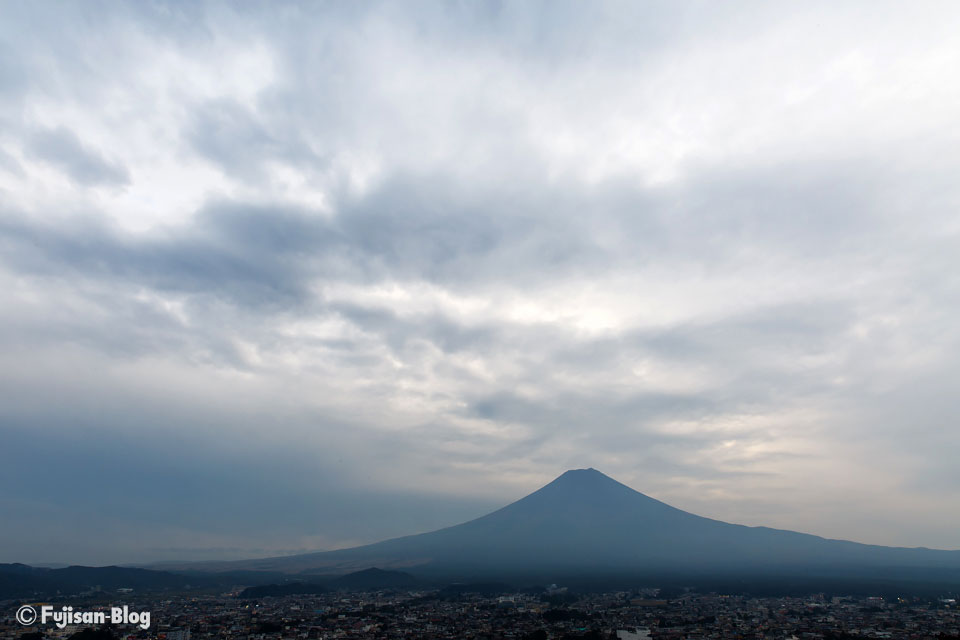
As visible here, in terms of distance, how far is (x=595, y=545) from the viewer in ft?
490

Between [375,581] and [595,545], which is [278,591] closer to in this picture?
[375,581]

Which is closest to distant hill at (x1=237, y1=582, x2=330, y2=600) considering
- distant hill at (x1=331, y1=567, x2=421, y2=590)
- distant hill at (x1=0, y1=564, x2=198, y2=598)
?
distant hill at (x1=331, y1=567, x2=421, y2=590)

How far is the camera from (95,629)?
1446 inches

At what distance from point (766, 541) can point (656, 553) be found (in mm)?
54738

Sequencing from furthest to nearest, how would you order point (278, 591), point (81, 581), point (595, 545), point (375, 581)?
point (595, 545)
point (375, 581)
point (81, 581)
point (278, 591)

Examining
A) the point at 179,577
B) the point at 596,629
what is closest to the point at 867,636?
the point at 596,629

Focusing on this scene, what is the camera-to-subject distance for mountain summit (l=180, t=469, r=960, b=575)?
427ft

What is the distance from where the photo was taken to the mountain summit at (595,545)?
427ft

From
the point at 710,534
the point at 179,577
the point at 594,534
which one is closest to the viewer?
the point at 179,577

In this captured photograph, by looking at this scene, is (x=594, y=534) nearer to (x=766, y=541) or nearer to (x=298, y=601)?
(x=766, y=541)

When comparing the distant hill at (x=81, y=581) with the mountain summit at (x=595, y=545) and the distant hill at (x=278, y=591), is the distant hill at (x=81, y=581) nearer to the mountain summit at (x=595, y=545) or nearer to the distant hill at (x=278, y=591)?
the distant hill at (x=278, y=591)

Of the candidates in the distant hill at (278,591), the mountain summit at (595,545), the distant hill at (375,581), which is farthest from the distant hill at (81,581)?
the mountain summit at (595,545)

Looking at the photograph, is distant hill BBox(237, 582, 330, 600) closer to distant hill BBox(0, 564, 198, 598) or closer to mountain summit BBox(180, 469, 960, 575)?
distant hill BBox(0, 564, 198, 598)

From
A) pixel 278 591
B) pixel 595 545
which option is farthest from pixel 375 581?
pixel 595 545
